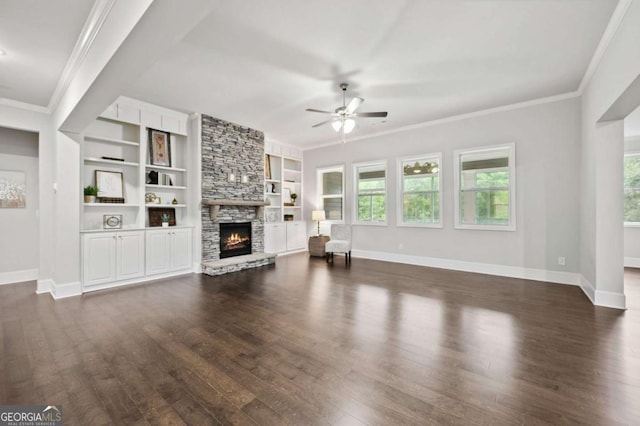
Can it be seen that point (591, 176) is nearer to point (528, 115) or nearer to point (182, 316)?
point (528, 115)

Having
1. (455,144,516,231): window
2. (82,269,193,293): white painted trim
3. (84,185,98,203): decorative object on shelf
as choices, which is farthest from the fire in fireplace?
(455,144,516,231): window

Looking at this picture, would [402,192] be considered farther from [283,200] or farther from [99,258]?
[99,258]

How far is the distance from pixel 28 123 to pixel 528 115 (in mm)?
8504

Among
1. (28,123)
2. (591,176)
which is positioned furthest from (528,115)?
(28,123)

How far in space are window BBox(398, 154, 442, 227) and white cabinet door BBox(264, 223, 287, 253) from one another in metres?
3.19

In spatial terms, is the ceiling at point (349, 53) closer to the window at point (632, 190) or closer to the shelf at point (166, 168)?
the shelf at point (166, 168)

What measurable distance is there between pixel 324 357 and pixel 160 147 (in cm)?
499

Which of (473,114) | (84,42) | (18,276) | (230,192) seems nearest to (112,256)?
(18,276)

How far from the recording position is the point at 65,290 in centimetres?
401

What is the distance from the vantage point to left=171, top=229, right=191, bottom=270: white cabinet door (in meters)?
5.21

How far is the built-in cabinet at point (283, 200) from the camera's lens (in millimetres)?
7418

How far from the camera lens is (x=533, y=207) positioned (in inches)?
192

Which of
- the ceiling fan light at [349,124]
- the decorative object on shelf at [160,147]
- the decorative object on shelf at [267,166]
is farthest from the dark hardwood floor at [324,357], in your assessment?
the decorative object on shelf at [267,166]

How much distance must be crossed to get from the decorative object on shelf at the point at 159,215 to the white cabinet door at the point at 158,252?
36 centimetres
